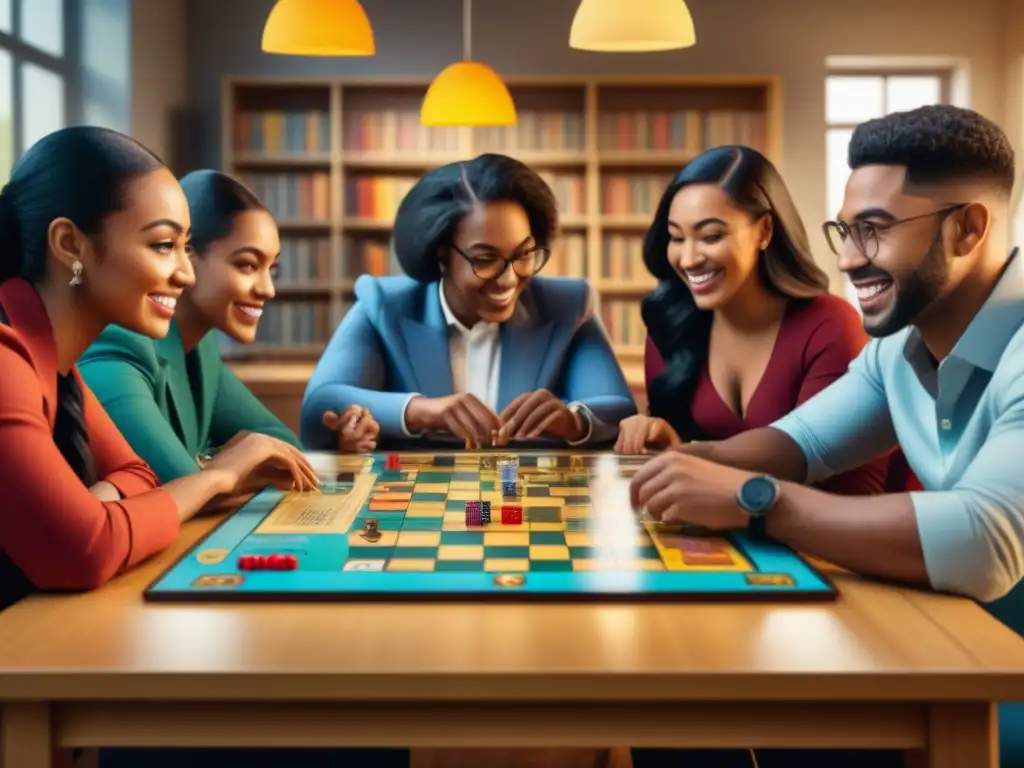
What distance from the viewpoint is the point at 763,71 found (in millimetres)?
7309

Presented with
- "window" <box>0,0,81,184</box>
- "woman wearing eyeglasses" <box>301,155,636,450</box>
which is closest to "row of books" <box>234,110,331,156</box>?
"window" <box>0,0,81,184</box>

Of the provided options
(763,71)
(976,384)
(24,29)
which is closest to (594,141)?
(763,71)

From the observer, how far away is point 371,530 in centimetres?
173

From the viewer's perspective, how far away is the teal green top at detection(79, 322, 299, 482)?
6.98 feet

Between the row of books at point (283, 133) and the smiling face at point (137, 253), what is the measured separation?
5.30 metres

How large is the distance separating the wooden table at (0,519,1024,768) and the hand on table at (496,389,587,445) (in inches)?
53.6

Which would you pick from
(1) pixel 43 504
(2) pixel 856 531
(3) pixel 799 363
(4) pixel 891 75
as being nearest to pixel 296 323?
(4) pixel 891 75

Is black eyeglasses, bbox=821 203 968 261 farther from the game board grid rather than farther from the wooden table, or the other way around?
the wooden table

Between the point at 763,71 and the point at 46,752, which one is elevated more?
the point at 763,71

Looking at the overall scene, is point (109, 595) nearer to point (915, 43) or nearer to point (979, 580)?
point (979, 580)

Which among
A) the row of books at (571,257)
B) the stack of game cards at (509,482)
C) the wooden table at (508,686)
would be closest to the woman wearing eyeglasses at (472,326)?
the stack of game cards at (509,482)

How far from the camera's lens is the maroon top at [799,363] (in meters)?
2.60

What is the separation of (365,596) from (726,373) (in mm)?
1532

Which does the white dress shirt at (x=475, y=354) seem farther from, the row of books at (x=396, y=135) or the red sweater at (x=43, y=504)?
the row of books at (x=396, y=135)
